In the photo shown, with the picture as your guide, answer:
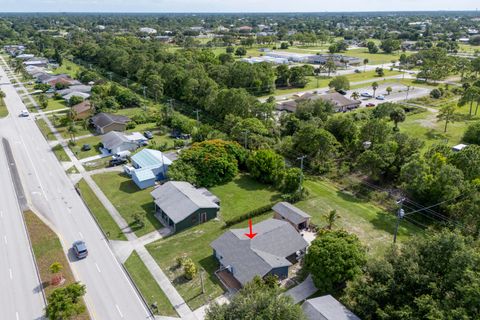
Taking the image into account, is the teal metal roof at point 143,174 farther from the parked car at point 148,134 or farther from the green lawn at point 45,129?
the green lawn at point 45,129

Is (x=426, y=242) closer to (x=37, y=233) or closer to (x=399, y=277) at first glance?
(x=399, y=277)

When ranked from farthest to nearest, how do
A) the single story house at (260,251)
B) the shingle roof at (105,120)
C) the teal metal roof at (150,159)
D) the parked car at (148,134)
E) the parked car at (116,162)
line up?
the shingle roof at (105,120)
the parked car at (148,134)
the parked car at (116,162)
the teal metal roof at (150,159)
the single story house at (260,251)

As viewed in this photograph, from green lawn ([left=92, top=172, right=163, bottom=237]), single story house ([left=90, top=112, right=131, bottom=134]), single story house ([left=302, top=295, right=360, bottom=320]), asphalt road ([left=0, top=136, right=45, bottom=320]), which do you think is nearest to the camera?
single story house ([left=302, top=295, right=360, bottom=320])

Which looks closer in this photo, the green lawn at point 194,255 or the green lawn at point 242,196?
the green lawn at point 194,255

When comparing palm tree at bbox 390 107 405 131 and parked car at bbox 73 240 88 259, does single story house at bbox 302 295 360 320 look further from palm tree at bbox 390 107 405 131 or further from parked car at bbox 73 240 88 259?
palm tree at bbox 390 107 405 131

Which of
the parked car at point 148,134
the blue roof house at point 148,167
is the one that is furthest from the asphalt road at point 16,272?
the parked car at point 148,134

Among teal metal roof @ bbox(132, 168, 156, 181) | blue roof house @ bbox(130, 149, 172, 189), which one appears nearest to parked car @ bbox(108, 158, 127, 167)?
blue roof house @ bbox(130, 149, 172, 189)

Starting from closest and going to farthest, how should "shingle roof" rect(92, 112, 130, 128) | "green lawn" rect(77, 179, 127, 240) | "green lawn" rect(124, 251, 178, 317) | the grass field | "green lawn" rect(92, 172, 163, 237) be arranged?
"green lawn" rect(124, 251, 178, 317), the grass field, "green lawn" rect(77, 179, 127, 240), "green lawn" rect(92, 172, 163, 237), "shingle roof" rect(92, 112, 130, 128)
